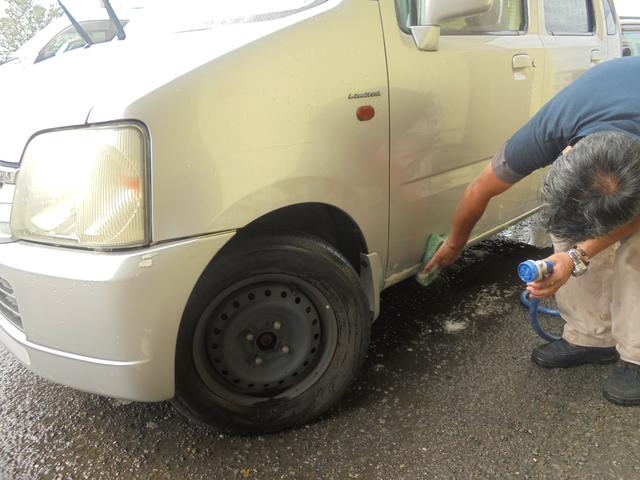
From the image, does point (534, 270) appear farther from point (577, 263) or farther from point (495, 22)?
point (495, 22)

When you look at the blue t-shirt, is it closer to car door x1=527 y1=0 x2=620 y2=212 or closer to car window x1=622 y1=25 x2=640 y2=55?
car door x1=527 y1=0 x2=620 y2=212

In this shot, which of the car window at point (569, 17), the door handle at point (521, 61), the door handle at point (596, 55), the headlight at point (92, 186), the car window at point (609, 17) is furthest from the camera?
the car window at point (609, 17)

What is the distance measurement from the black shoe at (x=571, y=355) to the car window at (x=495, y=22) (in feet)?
4.39

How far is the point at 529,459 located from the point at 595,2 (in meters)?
2.84

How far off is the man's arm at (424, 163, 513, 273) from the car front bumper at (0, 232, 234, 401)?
0.91 m

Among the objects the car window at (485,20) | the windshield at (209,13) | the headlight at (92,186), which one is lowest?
the headlight at (92,186)

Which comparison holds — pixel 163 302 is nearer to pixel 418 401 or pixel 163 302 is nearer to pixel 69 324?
pixel 69 324

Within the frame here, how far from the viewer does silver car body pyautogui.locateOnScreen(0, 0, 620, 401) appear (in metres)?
1.28

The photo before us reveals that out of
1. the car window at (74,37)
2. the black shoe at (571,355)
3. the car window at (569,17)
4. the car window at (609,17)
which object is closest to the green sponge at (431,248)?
Answer: the black shoe at (571,355)

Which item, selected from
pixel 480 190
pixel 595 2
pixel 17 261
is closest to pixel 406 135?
pixel 480 190

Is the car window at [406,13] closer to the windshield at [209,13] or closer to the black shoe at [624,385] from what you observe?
the windshield at [209,13]

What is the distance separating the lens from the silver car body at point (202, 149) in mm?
1278

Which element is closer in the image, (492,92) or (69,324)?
(69,324)

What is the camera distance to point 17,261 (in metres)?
1.35
